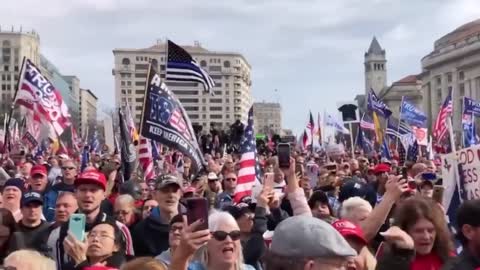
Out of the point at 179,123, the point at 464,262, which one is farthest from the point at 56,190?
the point at 464,262

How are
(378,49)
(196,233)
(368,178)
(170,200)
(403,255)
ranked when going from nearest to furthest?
1. (196,233)
2. (403,255)
3. (170,200)
4. (368,178)
5. (378,49)

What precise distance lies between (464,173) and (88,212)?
309 centimetres

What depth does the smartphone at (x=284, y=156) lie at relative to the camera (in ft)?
19.4

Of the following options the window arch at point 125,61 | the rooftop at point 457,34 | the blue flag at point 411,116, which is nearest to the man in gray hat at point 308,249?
the blue flag at point 411,116

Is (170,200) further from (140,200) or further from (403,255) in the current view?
(403,255)

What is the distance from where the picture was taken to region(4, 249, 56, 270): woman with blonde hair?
3.87m

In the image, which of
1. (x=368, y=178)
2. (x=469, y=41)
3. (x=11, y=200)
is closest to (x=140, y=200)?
(x=11, y=200)

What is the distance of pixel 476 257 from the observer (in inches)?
147

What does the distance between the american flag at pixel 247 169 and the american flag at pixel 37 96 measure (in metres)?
4.42

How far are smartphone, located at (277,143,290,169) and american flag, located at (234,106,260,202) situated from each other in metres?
1.65

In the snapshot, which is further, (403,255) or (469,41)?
(469,41)

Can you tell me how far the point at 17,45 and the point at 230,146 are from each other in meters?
106

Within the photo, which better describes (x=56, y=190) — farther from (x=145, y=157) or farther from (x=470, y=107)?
(x=470, y=107)

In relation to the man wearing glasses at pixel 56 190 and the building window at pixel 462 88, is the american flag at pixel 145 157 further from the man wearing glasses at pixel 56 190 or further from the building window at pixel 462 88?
the building window at pixel 462 88
